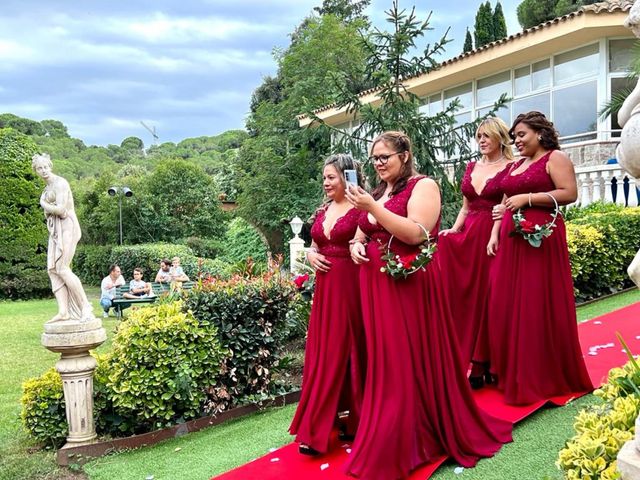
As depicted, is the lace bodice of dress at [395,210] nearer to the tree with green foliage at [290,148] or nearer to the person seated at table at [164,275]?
the person seated at table at [164,275]

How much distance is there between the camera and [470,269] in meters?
4.37

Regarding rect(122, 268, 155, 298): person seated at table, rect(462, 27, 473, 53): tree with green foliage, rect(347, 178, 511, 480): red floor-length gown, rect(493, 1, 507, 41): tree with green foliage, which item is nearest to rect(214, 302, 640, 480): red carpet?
rect(347, 178, 511, 480): red floor-length gown

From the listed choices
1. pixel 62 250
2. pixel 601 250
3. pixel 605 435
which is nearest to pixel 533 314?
pixel 605 435

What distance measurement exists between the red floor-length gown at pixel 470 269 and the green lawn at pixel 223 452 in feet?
2.46

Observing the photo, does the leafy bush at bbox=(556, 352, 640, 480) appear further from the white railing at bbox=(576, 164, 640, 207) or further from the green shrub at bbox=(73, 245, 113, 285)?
the green shrub at bbox=(73, 245, 113, 285)

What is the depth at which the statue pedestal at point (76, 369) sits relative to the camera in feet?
16.1

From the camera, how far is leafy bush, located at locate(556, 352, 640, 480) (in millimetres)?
1829

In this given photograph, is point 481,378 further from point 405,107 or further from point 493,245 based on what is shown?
point 405,107

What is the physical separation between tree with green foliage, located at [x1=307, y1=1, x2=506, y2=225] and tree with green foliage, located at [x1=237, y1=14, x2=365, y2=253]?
33.3 feet

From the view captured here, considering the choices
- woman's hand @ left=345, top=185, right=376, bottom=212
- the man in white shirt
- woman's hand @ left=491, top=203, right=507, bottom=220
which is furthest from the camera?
the man in white shirt

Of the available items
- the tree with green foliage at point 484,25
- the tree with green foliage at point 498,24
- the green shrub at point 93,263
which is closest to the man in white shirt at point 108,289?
the green shrub at point 93,263

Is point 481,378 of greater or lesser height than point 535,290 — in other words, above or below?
below

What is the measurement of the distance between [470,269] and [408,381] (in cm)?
155

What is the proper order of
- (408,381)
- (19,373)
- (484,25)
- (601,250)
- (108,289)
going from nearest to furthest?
(408,381), (601,250), (19,373), (108,289), (484,25)
